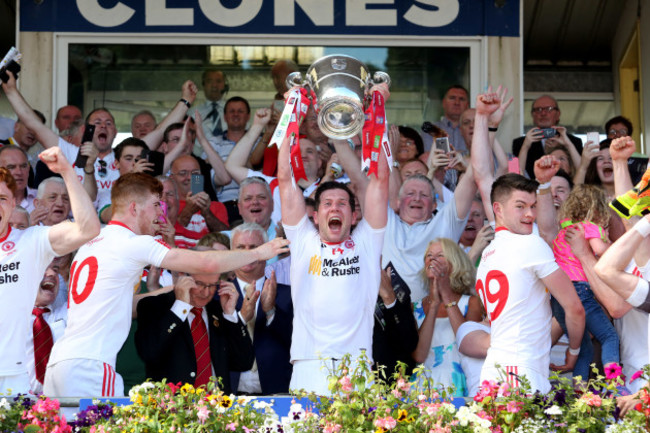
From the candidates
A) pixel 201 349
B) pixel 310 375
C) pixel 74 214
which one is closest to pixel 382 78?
pixel 310 375

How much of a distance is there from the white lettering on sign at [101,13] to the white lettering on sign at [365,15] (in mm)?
2212

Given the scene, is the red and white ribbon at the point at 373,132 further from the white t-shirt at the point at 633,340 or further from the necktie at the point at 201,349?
the white t-shirt at the point at 633,340

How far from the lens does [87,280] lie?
5836 millimetres

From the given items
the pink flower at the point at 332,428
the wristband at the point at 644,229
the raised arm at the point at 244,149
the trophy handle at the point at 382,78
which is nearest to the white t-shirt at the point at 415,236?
the trophy handle at the point at 382,78

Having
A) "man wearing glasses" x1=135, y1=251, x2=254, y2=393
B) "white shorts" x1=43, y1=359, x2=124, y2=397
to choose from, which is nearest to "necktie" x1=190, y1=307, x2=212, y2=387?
"man wearing glasses" x1=135, y1=251, x2=254, y2=393

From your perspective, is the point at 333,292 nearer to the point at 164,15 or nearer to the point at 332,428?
the point at 332,428

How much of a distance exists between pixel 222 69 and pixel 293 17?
2.87 feet

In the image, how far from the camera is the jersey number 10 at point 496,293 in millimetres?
5664

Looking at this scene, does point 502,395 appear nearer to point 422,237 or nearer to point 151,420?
point 151,420

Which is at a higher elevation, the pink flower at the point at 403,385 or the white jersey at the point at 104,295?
the white jersey at the point at 104,295

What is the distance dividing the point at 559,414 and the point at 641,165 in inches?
175

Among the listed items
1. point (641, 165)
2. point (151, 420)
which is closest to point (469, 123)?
point (641, 165)

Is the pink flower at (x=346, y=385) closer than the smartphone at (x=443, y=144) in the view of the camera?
Yes

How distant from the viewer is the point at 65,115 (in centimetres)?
963
